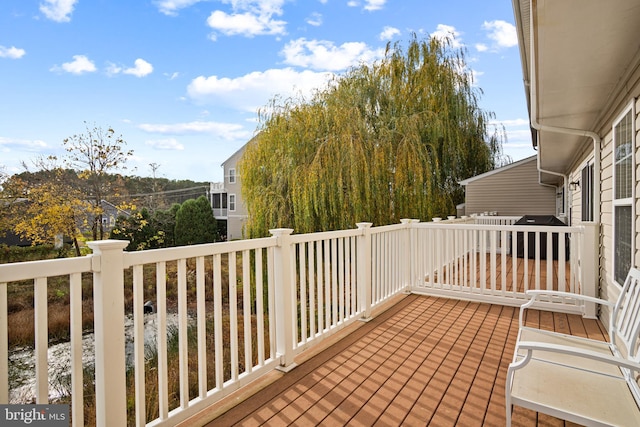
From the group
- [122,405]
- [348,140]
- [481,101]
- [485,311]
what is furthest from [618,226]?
[481,101]

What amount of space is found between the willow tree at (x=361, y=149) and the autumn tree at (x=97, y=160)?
821 cm

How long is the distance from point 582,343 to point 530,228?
83.1 inches

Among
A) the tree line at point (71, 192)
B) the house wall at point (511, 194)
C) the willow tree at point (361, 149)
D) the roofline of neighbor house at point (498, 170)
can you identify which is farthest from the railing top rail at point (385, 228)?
the tree line at point (71, 192)

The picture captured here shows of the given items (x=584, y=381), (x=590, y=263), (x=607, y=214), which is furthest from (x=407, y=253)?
(x=584, y=381)

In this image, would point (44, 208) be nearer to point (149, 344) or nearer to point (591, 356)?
point (149, 344)

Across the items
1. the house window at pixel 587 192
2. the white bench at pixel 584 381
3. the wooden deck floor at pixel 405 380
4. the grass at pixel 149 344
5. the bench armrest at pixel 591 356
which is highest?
the house window at pixel 587 192

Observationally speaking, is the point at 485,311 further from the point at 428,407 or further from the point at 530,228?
the point at 428,407

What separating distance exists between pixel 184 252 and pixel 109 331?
48 cm

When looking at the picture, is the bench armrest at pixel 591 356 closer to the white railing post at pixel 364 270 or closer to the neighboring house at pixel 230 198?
the white railing post at pixel 364 270

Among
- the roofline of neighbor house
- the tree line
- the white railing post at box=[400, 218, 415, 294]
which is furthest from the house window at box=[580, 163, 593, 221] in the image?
the tree line

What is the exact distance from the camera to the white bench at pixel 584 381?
143cm

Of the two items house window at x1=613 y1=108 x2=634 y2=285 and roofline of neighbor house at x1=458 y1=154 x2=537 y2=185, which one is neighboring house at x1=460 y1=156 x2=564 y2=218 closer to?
roofline of neighbor house at x1=458 y1=154 x2=537 y2=185

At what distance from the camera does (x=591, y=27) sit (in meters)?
1.74

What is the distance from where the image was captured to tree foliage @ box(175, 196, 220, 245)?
1827cm
